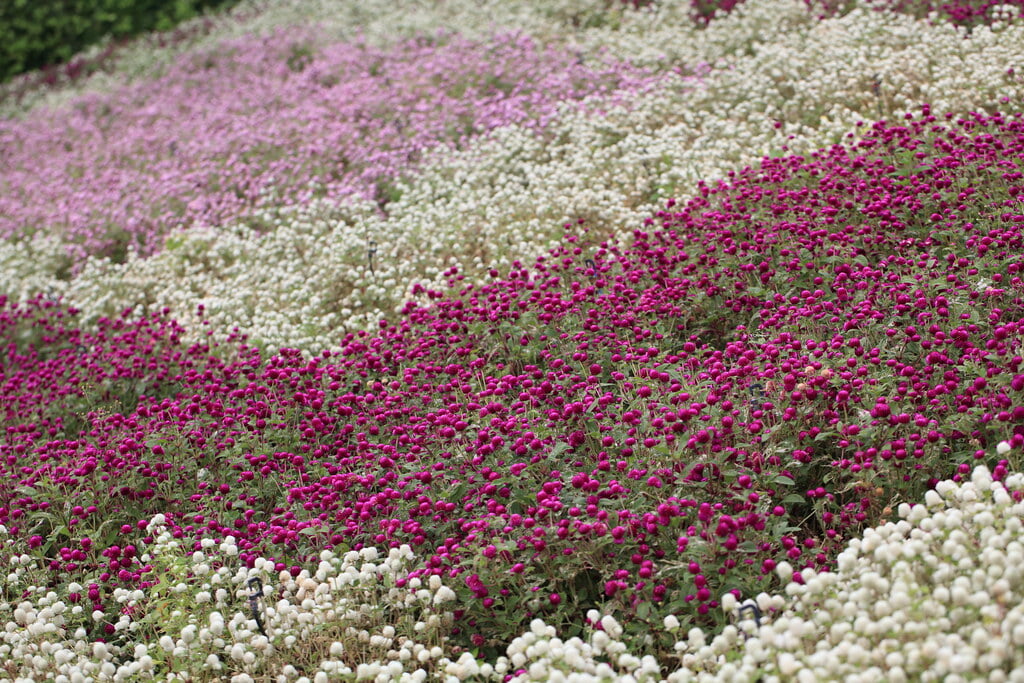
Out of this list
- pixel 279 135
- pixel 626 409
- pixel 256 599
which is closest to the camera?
pixel 256 599

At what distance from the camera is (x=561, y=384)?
14.3 ft

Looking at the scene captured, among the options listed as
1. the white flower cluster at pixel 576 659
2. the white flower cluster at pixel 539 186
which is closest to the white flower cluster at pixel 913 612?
the white flower cluster at pixel 576 659

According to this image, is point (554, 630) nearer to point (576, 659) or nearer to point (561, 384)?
point (576, 659)

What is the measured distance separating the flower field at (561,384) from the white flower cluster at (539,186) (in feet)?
0.14

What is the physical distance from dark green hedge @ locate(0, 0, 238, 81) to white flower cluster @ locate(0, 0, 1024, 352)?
9.04 m

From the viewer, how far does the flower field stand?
3062mm

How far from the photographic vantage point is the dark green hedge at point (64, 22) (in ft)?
53.9

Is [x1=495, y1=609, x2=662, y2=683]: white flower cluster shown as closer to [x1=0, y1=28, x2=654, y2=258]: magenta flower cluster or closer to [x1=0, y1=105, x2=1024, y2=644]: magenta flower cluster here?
[x1=0, y1=105, x2=1024, y2=644]: magenta flower cluster

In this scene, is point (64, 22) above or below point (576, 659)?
above

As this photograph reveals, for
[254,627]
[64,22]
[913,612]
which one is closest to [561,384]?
[254,627]

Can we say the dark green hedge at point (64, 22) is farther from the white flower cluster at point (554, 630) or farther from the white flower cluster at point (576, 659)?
the white flower cluster at point (576, 659)

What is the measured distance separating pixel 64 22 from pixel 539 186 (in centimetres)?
1334

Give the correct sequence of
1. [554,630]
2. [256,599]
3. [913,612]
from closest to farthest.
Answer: [913,612] < [554,630] < [256,599]

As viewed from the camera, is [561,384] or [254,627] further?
[561,384]
